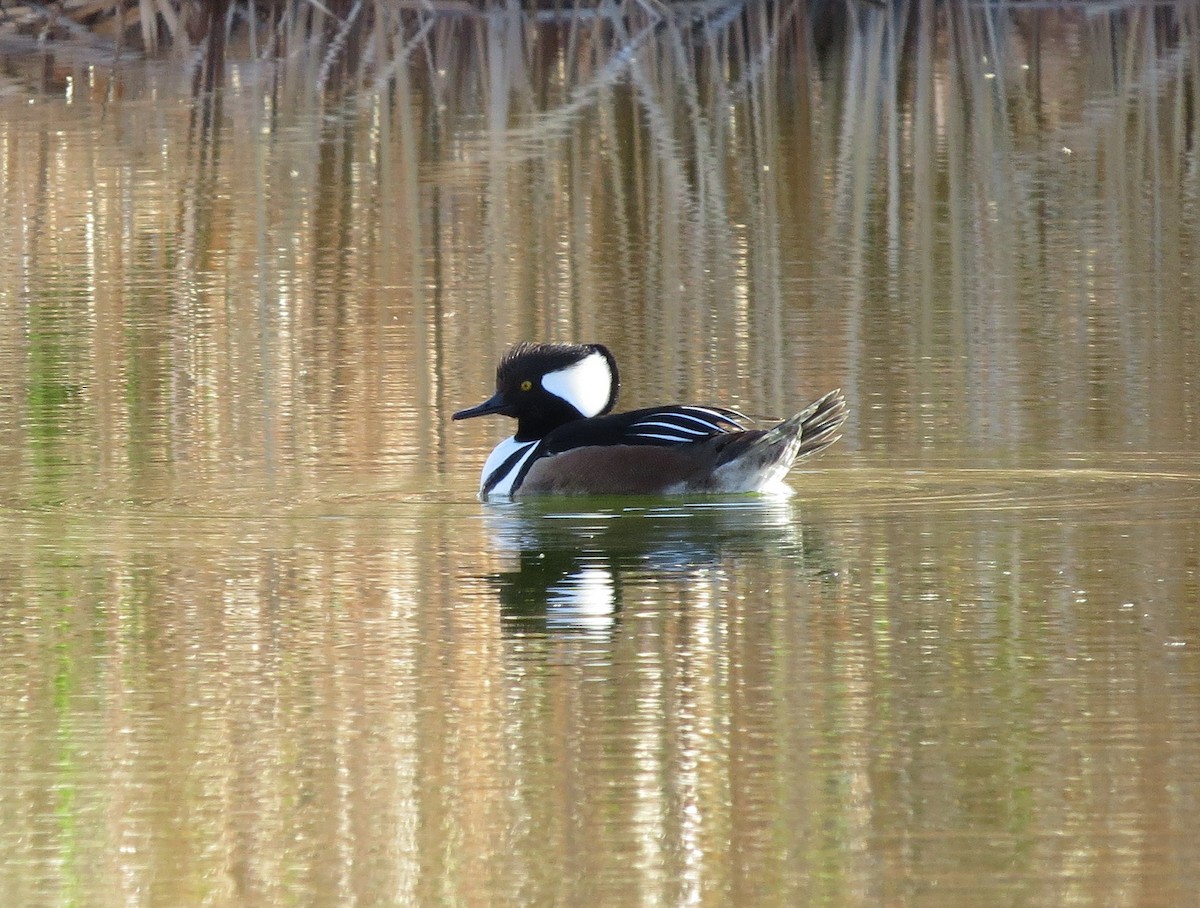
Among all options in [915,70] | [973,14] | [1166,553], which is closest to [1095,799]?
[1166,553]

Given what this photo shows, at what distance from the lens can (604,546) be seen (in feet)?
23.3

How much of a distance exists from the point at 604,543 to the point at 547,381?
149cm

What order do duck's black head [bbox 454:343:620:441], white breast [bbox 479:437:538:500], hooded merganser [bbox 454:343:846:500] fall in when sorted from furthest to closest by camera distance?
duck's black head [bbox 454:343:620:441]
white breast [bbox 479:437:538:500]
hooded merganser [bbox 454:343:846:500]

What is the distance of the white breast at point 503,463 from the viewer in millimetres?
7844

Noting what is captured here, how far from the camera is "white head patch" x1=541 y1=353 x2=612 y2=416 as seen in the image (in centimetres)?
852

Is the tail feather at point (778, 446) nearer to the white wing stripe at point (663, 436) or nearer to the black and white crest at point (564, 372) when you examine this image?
the white wing stripe at point (663, 436)

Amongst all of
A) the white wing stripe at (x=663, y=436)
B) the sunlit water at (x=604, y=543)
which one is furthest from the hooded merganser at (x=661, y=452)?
the sunlit water at (x=604, y=543)

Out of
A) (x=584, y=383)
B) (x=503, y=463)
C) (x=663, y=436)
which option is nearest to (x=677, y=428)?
(x=663, y=436)

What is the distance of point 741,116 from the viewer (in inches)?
715

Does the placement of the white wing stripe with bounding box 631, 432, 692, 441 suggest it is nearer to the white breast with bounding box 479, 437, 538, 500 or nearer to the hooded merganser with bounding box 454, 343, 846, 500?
the hooded merganser with bounding box 454, 343, 846, 500

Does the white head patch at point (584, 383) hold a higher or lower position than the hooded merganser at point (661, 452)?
higher

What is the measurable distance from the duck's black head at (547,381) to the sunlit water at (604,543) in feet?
1.20

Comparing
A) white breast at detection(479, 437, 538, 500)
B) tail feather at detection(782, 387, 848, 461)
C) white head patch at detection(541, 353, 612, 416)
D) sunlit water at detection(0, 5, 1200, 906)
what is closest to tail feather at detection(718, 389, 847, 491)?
tail feather at detection(782, 387, 848, 461)

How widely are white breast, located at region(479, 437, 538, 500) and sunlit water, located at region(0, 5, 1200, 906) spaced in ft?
0.51
